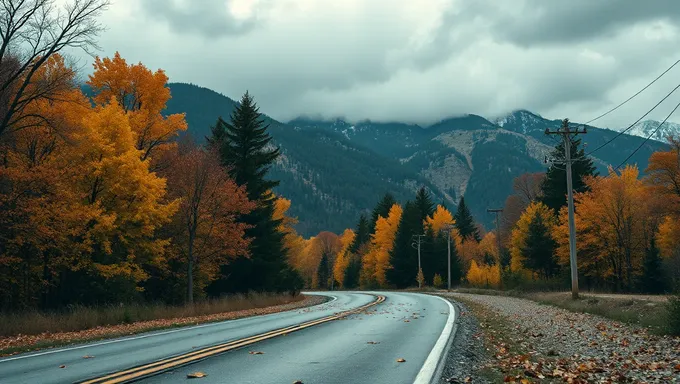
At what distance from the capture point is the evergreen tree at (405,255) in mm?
78750

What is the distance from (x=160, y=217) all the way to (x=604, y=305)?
21.2m

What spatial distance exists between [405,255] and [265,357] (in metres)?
70.6

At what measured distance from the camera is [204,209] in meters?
29.8

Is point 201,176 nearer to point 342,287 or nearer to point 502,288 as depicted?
point 502,288

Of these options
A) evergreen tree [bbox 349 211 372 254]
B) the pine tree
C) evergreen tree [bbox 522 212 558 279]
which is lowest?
evergreen tree [bbox 522 212 558 279]

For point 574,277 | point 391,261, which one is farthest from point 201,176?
point 391,261

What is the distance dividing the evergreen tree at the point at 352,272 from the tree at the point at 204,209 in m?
66.4

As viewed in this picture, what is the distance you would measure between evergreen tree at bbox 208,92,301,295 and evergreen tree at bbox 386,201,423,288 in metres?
40.5

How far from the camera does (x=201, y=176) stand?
29.9 metres

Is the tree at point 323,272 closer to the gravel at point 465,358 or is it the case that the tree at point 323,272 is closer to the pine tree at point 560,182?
the pine tree at point 560,182

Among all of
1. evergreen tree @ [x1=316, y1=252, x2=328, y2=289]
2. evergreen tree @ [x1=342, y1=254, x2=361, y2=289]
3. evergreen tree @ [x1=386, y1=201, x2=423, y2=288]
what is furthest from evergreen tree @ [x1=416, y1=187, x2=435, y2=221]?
evergreen tree @ [x1=316, y1=252, x2=328, y2=289]

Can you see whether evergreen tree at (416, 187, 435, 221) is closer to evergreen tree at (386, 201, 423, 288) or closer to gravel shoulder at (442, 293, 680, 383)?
evergreen tree at (386, 201, 423, 288)

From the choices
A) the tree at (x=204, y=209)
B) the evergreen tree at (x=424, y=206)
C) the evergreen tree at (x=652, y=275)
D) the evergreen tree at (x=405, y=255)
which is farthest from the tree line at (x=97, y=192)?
the evergreen tree at (x=424, y=206)

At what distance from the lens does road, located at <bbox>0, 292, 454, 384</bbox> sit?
8289 millimetres
